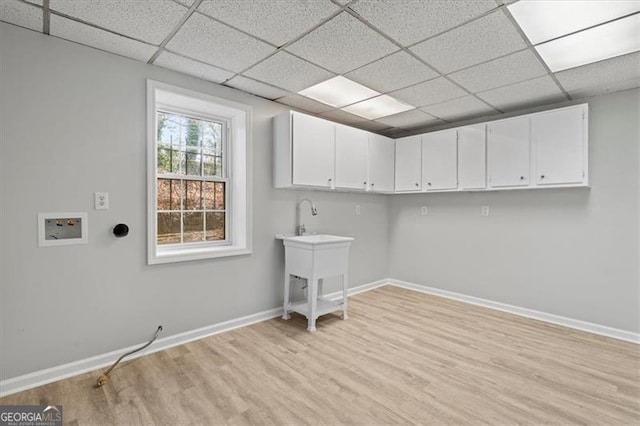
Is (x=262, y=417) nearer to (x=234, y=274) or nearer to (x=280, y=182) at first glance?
(x=234, y=274)

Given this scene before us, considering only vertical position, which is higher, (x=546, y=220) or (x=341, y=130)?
(x=341, y=130)

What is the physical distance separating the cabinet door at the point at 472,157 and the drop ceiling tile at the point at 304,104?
171cm

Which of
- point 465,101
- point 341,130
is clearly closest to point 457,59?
point 465,101

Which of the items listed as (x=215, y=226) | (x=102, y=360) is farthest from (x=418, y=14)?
(x=102, y=360)

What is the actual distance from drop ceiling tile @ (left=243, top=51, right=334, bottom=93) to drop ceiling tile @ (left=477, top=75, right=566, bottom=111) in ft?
5.63

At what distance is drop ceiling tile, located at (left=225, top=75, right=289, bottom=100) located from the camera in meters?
2.91

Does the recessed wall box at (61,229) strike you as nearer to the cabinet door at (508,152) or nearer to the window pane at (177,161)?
the window pane at (177,161)

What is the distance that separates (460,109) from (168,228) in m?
3.44

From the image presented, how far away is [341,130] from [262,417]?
2.97 meters

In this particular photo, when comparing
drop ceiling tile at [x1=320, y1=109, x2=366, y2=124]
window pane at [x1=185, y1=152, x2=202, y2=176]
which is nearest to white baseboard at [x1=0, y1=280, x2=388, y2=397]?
window pane at [x1=185, y1=152, x2=202, y2=176]

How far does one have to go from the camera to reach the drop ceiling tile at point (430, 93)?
2.94 m

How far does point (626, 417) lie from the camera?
1.84 metres

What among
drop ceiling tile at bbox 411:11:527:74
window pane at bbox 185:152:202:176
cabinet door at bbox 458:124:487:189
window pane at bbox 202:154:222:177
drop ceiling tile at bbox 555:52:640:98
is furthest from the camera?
cabinet door at bbox 458:124:487:189

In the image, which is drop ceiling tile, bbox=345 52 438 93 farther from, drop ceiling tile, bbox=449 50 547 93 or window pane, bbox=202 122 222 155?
window pane, bbox=202 122 222 155
